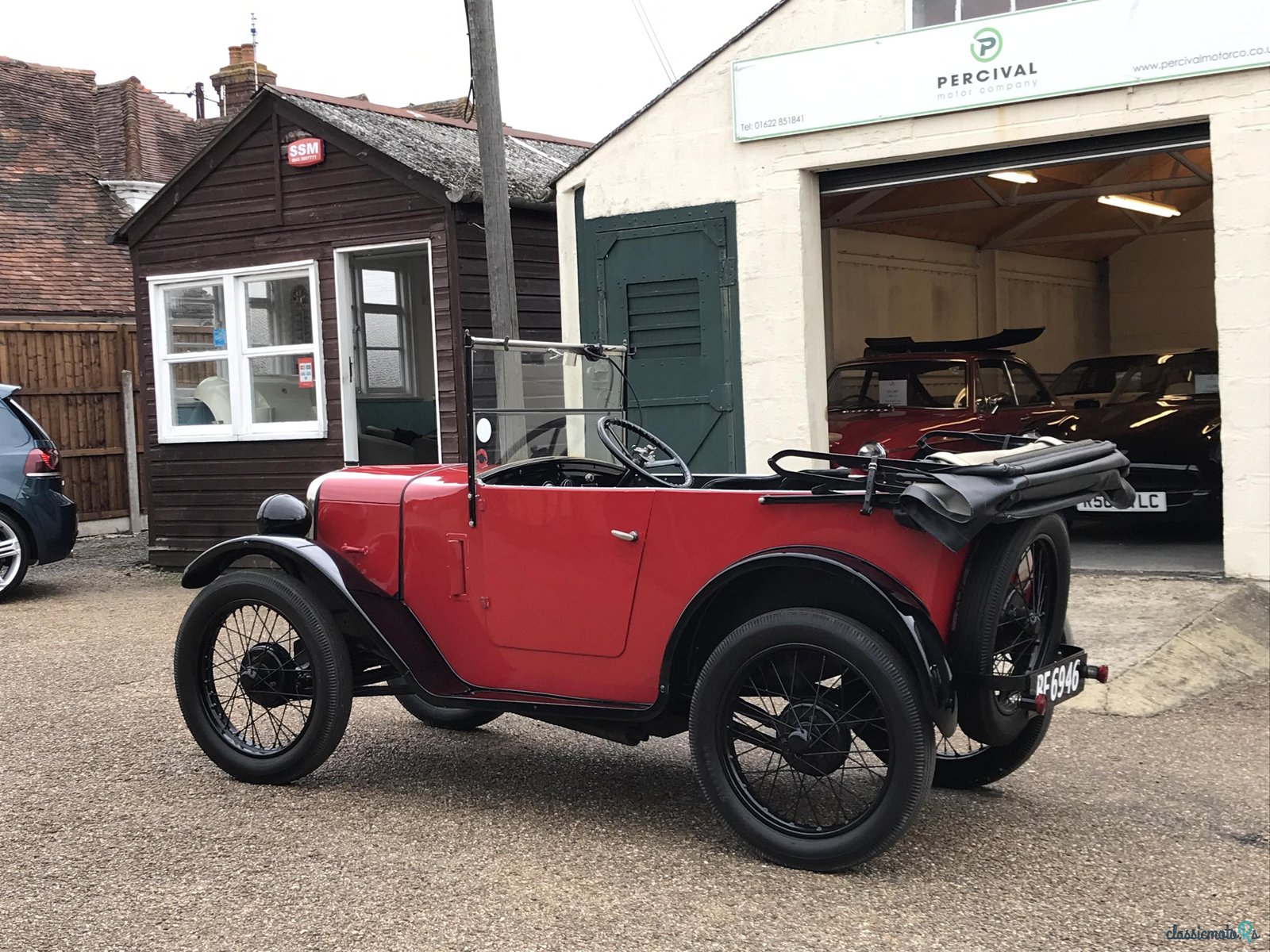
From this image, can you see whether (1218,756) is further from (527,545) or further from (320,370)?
(320,370)

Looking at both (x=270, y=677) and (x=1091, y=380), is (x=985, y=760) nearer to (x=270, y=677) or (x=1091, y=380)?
(x=270, y=677)

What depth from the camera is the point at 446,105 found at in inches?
1138

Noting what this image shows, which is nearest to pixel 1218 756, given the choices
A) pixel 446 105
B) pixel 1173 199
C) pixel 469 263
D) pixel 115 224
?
pixel 469 263

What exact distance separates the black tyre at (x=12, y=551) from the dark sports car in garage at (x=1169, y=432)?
27.0 ft

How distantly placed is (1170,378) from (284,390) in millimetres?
7708

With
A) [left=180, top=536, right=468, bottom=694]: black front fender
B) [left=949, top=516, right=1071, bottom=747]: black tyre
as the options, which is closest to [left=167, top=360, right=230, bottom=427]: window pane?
[left=180, top=536, right=468, bottom=694]: black front fender

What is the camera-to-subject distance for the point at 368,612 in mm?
5031

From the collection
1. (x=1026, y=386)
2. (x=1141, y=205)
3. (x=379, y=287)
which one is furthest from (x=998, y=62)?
(x=1141, y=205)

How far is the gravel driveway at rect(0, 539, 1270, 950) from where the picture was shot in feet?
12.3

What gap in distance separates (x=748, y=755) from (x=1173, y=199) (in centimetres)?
1486

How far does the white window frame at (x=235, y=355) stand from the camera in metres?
11.9

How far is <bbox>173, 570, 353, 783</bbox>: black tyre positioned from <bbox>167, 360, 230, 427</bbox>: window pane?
24.5 ft

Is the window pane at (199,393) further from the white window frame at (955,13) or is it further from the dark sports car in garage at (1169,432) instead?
the dark sports car in garage at (1169,432)

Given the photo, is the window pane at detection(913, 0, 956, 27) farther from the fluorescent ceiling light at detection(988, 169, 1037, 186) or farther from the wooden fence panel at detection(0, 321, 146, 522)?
the wooden fence panel at detection(0, 321, 146, 522)
